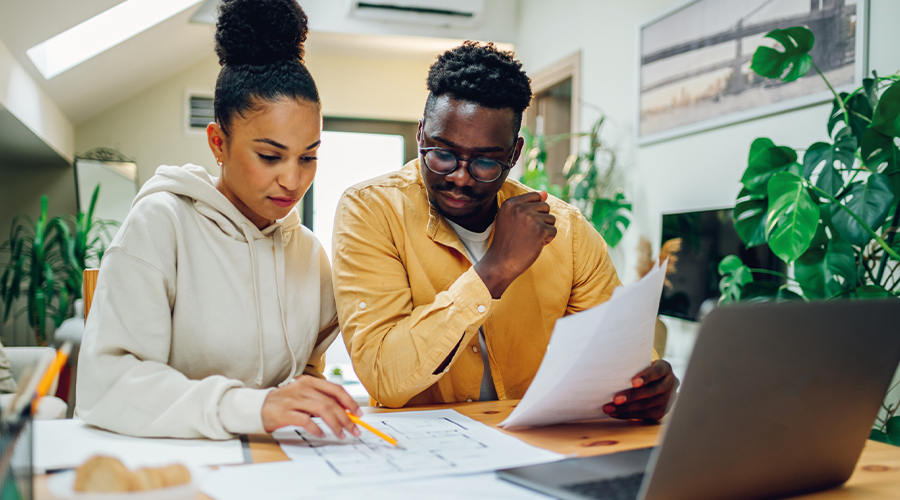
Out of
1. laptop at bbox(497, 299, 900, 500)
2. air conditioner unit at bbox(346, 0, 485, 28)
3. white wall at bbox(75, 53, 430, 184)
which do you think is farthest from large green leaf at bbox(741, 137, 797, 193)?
white wall at bbox(75, 53, 430, 184)

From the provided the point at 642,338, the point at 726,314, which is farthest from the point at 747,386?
the point at 642,338

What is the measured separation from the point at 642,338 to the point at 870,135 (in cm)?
136

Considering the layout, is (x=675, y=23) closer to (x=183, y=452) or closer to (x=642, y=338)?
(x=642, y=338)

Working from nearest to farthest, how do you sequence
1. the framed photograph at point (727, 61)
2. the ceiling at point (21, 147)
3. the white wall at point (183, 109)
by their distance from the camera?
the framed photograph at point (727, 61) < the ceiling at point (21, 147) < the white wall at point (183, 109)

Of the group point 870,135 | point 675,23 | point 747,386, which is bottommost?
point 747,386

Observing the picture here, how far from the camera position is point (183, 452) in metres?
0.71

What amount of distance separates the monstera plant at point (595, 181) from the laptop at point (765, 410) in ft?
8.28

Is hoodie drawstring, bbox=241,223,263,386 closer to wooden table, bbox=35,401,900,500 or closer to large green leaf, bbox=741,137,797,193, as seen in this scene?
wooden table, bbox=35,401,900,500

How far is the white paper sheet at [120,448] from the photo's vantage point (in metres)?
0.67

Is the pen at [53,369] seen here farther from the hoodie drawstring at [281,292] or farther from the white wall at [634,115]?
the white wall at [634,115]

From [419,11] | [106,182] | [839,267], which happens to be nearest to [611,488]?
[839,267]

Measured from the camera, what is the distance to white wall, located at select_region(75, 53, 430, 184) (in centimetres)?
508

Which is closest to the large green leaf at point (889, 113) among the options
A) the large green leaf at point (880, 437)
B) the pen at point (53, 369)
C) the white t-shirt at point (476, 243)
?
the large green leaf at point (880, 437)

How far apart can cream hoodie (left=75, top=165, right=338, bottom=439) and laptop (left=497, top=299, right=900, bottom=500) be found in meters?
0.43
